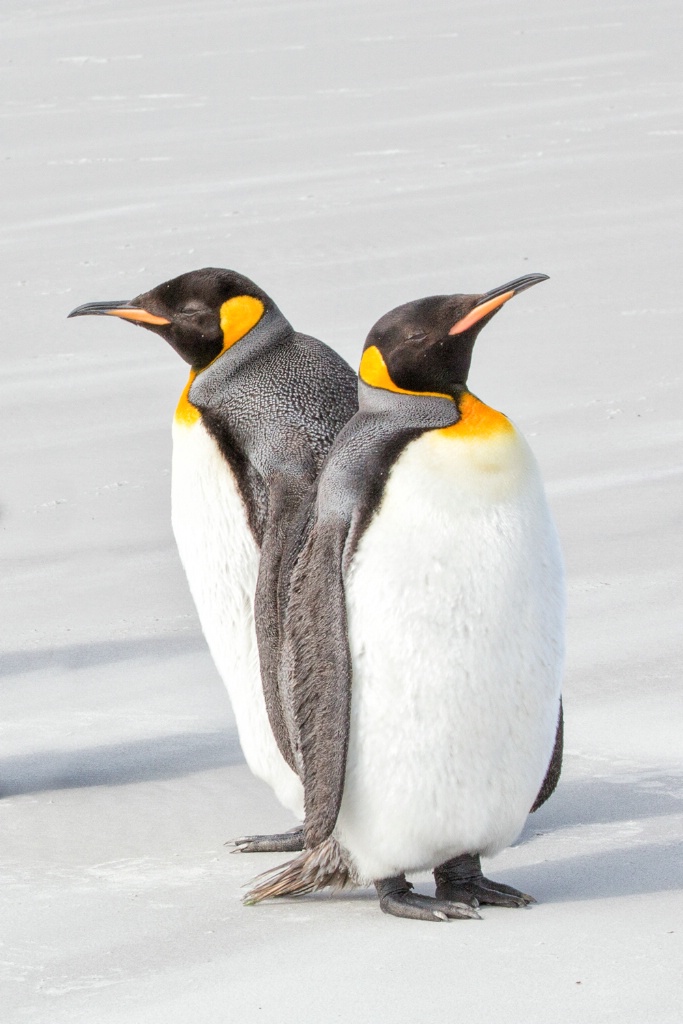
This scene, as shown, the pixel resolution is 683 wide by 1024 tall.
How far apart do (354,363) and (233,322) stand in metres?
2.69

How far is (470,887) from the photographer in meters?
2.12

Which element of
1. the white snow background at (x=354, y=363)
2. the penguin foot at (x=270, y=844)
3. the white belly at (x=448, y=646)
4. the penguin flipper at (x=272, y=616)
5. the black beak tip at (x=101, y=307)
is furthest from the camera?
the black beak tip at (x=101, y=307)

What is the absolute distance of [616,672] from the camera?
116 inches

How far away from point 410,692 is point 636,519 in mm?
1848

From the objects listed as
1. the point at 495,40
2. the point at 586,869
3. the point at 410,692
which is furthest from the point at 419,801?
the point at 495,40

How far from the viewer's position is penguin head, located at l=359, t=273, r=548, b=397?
207 centimetres

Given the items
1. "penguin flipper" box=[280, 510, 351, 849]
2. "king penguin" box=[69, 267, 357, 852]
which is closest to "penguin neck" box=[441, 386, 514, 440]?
"penguin flipper" box=[280, 510, 351, 849]

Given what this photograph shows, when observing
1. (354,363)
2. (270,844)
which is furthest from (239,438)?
(354,363)

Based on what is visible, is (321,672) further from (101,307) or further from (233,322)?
(101,307)

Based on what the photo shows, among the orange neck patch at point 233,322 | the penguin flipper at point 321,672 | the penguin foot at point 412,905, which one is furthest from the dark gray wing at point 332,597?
the orange neck patch at point 233,322

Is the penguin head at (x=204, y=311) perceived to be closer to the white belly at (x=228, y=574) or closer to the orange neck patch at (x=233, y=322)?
the orange neck patch at (x=233, y=322)

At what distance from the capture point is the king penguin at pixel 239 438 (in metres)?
2.39

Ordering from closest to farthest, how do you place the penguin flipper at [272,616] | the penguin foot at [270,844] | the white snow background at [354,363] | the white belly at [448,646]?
the white snow background at [354,363]
the white belly at [448,646]
the penguin flipper at [272,616]
the penguin foot at [270,844]

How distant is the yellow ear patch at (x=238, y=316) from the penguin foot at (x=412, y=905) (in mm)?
832
